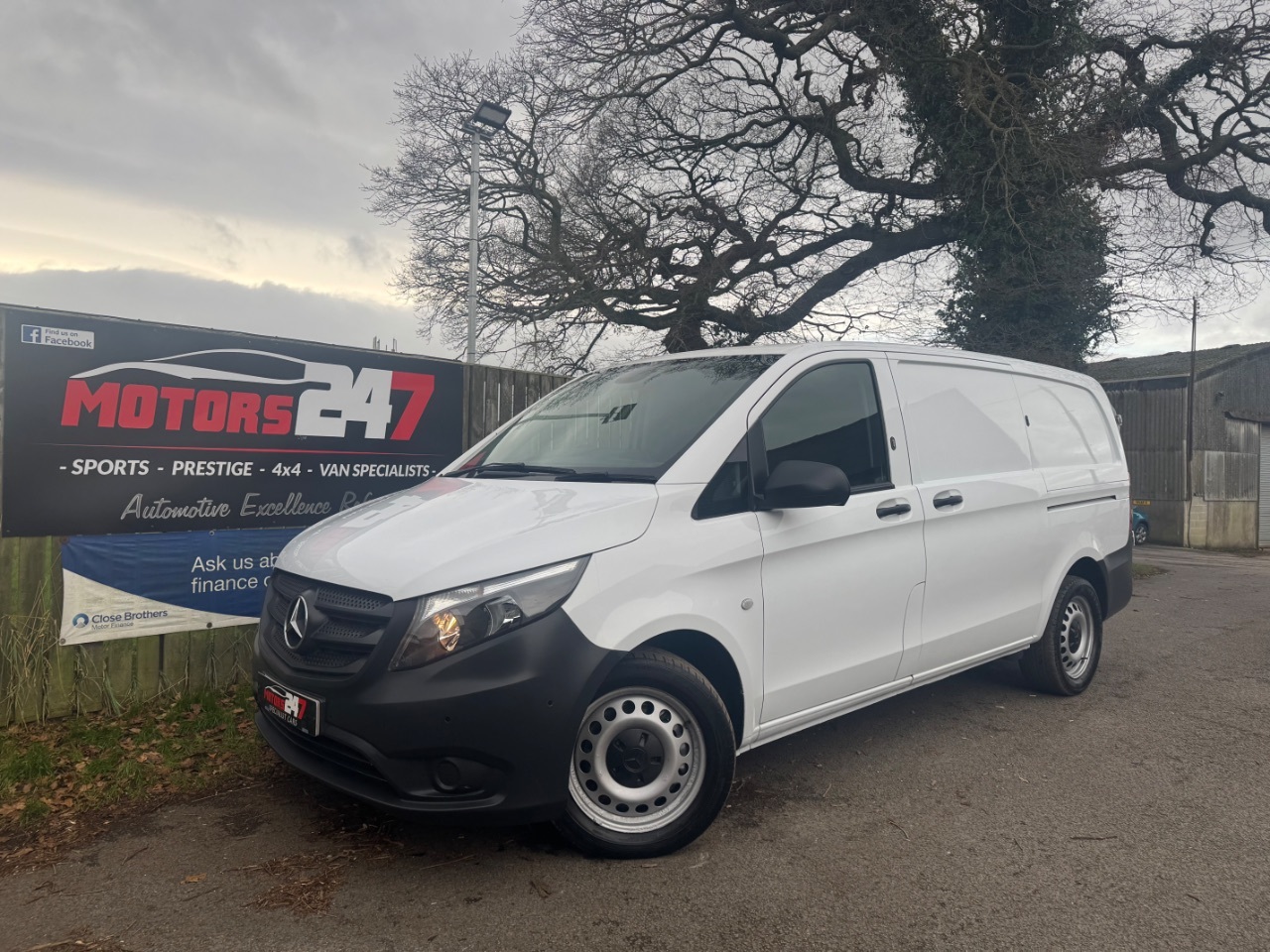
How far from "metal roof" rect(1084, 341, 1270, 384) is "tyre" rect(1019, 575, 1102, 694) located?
22.4 meters

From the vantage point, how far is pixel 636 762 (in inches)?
128

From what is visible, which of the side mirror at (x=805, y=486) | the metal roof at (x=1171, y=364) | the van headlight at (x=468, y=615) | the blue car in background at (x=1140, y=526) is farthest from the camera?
the metal roof at (x=1171, y=364)

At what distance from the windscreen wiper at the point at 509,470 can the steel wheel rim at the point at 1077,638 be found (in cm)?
346

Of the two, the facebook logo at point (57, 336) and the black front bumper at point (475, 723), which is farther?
the facebook logo at point (57, 336)

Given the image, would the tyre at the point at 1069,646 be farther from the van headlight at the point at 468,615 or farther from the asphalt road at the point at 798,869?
the van headlight at the point at 468,615

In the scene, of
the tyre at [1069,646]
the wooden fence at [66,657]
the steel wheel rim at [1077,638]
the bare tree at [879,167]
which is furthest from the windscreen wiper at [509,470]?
the bare tree at [879,167]

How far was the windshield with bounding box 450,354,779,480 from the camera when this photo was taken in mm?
3762

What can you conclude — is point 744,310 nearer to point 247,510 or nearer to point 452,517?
point 247,510

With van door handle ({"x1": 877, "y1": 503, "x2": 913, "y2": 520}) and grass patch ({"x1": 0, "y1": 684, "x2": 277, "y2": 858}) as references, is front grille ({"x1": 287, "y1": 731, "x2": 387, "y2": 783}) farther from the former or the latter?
van door handle ({"x1": 877, "y1": 503, "x2": 913, "y2": 520})

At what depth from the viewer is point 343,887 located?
3.08 meters

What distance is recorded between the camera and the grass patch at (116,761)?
378cm

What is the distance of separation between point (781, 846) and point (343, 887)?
161 cm

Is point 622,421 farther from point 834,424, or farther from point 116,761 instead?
point 116,761

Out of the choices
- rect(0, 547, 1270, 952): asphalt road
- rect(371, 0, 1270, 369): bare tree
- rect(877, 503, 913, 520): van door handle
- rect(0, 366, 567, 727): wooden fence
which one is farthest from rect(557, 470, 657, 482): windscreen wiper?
rect(371, 0, 1270, 369): bare tree
